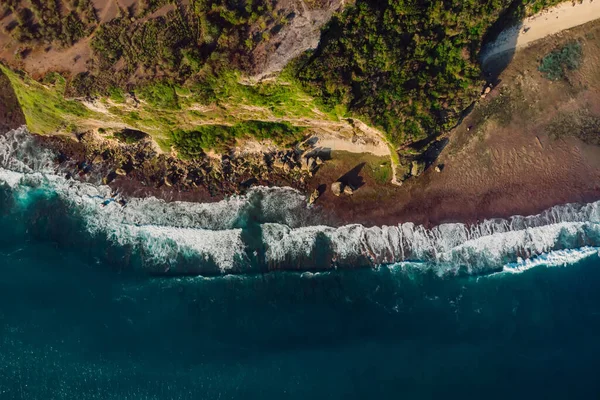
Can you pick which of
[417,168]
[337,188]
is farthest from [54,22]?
[417,168]

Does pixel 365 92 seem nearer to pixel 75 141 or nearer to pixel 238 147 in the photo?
pixel 238 147

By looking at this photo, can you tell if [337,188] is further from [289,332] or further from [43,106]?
[43,106]

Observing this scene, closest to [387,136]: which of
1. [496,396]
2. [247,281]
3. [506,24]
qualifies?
[506,24]

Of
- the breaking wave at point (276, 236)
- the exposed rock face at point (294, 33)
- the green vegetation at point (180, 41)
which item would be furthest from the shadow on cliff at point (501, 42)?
the green vegetation at point (180, 41)

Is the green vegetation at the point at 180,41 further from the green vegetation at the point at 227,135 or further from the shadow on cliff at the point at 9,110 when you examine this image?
the shadow on cliff at the point at 9,110

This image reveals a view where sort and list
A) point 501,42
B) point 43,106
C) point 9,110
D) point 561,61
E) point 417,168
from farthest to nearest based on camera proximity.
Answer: point 9,110
point 561,61
point 417,168
point 501,42
point 43,106

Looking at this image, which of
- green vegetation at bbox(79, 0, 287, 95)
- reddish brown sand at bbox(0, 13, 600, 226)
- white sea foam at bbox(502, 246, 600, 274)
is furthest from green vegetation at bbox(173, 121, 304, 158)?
white sea foam at bbox(502, 246, 600, 274)
